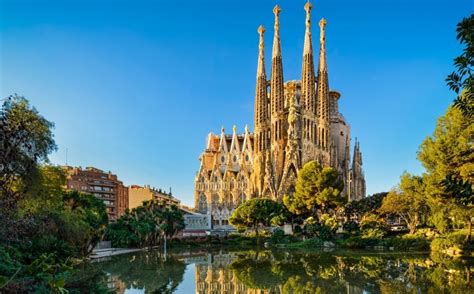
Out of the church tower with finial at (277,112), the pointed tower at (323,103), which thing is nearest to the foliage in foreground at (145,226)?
the church tower with finial at (277,112)

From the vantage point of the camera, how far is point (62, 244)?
64.5ft

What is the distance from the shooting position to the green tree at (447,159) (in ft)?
79.7

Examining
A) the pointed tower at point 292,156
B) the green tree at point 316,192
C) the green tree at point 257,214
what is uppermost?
the pointed tower at point 292,156

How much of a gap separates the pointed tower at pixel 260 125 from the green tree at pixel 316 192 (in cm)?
1705

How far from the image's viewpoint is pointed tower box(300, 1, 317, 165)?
64.1 m

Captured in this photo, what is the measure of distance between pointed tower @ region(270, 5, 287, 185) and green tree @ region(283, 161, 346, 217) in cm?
1482

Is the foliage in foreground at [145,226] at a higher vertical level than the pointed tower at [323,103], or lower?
lower

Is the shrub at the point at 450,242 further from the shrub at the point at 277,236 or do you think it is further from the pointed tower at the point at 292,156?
the pointed tower at the point at 292,156

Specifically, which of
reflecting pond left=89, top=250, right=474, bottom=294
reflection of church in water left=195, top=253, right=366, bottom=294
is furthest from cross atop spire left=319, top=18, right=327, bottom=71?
reflection of church in water left=195, top=253, right=366, bottom=294

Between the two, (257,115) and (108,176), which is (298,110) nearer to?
(257,115)

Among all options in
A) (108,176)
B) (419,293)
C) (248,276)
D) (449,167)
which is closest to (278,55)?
(108,176)

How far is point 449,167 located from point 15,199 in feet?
77.9

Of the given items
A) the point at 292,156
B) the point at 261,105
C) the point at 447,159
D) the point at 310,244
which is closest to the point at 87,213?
the point at 310,244

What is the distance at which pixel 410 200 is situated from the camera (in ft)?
119
